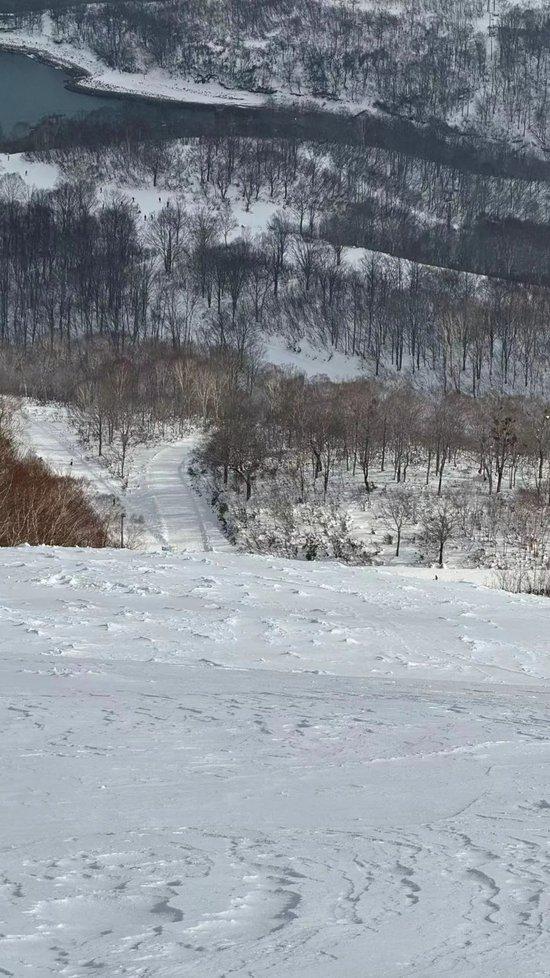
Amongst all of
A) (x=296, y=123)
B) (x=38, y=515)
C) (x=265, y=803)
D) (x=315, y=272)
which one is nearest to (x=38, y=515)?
(x=38, y=515)

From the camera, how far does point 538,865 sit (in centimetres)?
288

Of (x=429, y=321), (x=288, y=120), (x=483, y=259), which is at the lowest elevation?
(x=429, y=321)

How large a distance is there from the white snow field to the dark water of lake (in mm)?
109529

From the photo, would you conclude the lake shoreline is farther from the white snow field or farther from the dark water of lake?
the white snow field

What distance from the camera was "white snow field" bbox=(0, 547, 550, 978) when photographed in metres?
2.43

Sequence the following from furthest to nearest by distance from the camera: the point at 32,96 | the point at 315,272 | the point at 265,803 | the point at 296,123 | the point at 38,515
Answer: the point at 32,96 < the point at 296,123 < the point at 315,272 < the point at 38,515 < the point at 265,803

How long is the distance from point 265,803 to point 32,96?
12829cm

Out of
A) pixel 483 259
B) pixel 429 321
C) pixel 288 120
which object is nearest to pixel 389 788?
pixel 429 321

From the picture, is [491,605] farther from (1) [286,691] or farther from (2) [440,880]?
(2) [440,880]

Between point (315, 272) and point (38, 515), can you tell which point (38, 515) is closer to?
point (38, 515)

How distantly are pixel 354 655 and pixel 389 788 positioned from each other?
3172 mm

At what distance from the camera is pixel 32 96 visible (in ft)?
380

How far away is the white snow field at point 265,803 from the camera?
2428 millimetres

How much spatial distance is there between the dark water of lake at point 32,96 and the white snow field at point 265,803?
110 meters
